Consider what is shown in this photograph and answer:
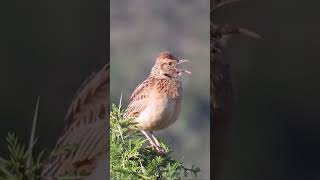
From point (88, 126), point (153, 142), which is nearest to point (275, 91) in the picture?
point (153, 142)

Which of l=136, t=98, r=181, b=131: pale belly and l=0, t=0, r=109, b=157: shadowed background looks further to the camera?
l=136, t=98, r=181, b=131: pale belly

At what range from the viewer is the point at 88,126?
3.13 metres

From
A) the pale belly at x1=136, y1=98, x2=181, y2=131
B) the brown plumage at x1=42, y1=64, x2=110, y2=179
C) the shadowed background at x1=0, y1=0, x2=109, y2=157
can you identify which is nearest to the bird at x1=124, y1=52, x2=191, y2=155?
the pale belly at x1=136, y1=98, x2=181, y2=131

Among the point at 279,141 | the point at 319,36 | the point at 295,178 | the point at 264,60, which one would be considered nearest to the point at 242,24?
the point at 264,60

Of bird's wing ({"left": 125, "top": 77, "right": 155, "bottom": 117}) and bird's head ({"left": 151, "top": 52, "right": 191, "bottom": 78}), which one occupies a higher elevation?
bird's head ({"left": 151, "top": 52, "right": 191, "bottom": 78})

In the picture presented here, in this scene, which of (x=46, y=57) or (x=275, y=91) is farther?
(x=275, y=91)

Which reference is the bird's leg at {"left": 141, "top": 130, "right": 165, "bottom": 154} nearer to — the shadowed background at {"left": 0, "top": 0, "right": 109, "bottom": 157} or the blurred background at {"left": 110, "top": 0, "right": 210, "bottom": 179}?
the blurred background at {"left": 110, "top": 0, "right": 210, "bottom": 179}

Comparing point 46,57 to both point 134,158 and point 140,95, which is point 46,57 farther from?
point 134,158

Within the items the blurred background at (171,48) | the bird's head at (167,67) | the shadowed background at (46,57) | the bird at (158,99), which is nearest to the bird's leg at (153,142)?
the bird at (158,99)

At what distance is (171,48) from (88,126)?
636 millimetres

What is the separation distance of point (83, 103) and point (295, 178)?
1298 millimetres

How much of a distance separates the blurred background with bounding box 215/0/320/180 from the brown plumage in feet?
2.37

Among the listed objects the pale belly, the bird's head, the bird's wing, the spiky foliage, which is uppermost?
the bird's head

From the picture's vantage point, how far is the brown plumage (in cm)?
312
